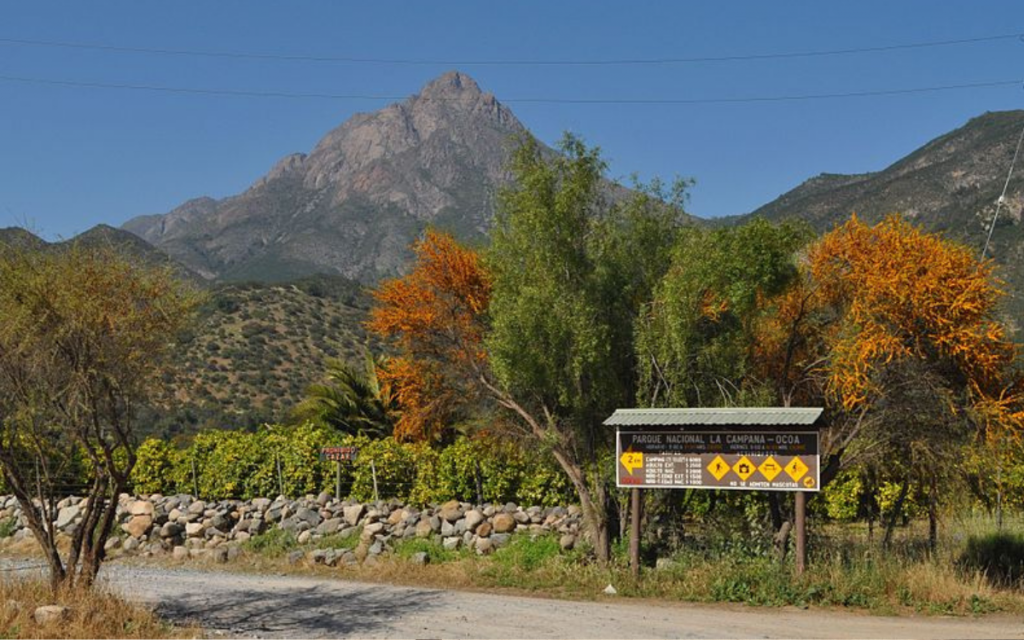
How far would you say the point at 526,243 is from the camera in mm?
17594

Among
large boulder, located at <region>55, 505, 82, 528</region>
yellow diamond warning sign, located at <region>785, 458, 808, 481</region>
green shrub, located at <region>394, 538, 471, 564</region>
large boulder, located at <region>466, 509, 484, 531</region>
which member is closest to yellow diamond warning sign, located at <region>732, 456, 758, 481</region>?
yellow diamond warning sign, located at <region>785, 458, 808, 481</region>

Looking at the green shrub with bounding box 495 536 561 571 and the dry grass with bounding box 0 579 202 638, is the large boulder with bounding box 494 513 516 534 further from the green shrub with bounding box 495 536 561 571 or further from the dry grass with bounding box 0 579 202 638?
the dry grass with bounding box 0 579 202 638

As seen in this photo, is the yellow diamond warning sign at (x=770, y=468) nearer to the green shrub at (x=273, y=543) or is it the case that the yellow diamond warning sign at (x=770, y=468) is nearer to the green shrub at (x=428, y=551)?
the green shrub at (x=428, y=551)

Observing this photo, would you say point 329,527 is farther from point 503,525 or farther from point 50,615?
point 50,615

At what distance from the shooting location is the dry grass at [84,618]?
11242mm

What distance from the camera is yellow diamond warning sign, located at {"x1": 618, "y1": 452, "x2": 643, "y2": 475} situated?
642 inches

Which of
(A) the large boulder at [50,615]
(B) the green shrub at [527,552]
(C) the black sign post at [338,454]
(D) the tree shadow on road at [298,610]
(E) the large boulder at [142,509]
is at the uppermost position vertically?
(C) the black sign post at [338,454]

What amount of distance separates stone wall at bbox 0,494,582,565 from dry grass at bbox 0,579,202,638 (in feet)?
24.8

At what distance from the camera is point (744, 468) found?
1555cm

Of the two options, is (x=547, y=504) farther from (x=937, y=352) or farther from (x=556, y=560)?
(x=937, y=352)

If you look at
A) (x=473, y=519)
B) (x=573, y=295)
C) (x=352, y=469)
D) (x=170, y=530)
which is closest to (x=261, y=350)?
(x=170, y=530)

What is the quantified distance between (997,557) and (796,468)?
14.5 ft

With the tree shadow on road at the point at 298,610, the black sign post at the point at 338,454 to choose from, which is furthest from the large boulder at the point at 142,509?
the tree shadow on road at the point at 298,610

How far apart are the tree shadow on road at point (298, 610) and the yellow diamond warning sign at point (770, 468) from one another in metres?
5.48
